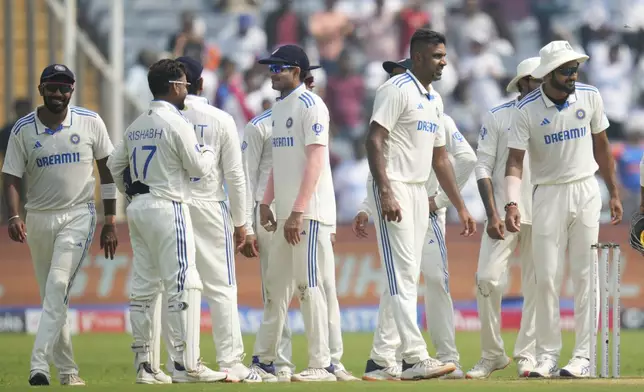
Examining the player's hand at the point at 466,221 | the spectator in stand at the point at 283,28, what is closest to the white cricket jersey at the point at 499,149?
the player's hand at the point at 466,221

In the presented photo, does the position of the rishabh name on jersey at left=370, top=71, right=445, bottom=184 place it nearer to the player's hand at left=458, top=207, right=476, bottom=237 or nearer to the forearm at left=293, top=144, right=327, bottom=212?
the player's hand at left=458, top=207, right=476, bottom=237

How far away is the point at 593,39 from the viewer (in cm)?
2388

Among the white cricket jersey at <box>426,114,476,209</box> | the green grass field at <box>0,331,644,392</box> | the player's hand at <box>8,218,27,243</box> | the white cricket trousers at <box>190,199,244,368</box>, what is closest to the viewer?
the green grass field at <box>0,331,644,392</box>

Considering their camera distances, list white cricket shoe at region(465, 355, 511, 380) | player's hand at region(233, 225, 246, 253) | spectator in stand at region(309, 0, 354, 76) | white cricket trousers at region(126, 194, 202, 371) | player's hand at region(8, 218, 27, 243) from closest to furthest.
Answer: white cricket trousers at region(126, 194, 202, 371)
player's hand at region(233, 225, 246, 253)
player's hand at region(8, 218, 27, 243)
white cricket shoe at region(465, 355, 511, 380)
spectator in stand at region(309, 0, 354, 76)

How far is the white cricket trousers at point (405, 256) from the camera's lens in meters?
9.87

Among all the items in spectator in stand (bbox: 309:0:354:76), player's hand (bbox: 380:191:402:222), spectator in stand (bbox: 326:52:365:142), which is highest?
spectator in stand (bbox: 309:0:354:76)

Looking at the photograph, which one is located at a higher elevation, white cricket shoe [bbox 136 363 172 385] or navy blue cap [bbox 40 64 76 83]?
navy blue cap [bbox 40 64 76 83]

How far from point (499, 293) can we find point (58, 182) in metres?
3.60

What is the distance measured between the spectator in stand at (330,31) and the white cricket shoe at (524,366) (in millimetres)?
12845

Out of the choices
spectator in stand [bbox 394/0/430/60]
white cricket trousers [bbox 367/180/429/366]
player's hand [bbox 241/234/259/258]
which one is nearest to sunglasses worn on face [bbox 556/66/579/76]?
white cricket trousers [bbox 367/180/429/366]

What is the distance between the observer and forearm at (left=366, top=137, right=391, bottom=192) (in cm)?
983

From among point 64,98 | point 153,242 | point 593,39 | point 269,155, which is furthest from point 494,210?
point 593,39

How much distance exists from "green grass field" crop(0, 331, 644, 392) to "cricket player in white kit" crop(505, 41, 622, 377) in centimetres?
60

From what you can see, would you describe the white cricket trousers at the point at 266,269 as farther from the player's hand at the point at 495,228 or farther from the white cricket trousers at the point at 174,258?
the player's hand at the point at 495,228
